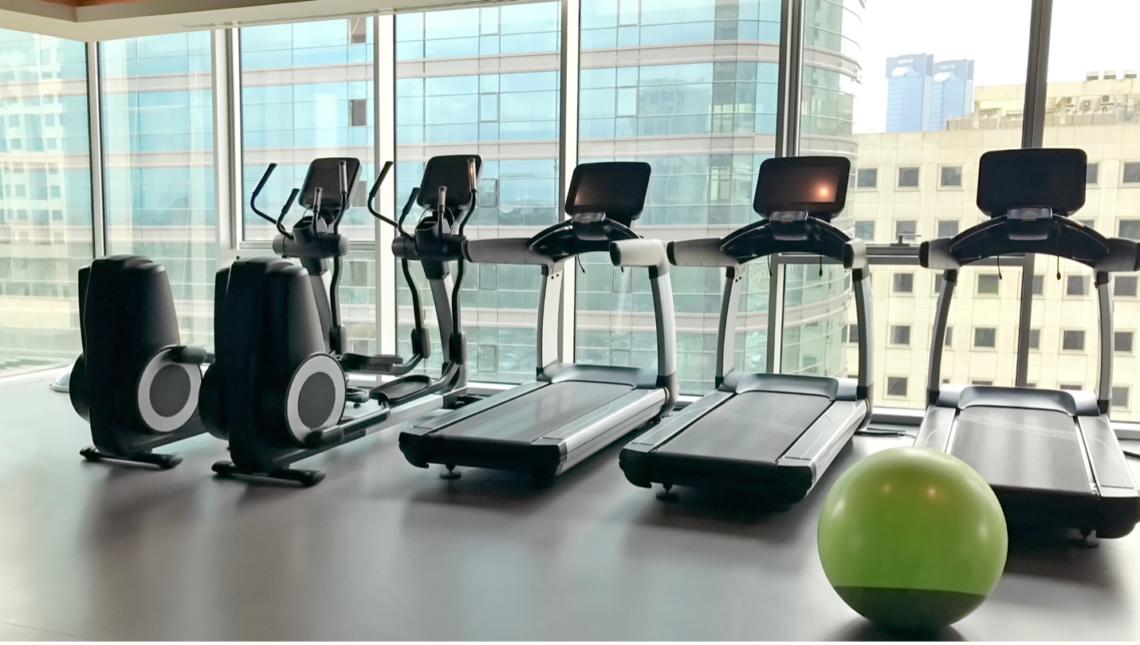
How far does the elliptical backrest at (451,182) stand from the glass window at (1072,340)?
11.1ft

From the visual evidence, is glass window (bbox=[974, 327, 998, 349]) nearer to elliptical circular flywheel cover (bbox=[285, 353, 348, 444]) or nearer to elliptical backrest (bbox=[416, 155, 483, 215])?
elliptical backrest (bbox=[416, 155, 483, 215])

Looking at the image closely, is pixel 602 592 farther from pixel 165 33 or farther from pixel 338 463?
pixel 165 33

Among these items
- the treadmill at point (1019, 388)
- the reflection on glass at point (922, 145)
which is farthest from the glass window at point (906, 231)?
the treadmill at point (1019, 388)

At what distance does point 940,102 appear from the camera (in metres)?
4.91

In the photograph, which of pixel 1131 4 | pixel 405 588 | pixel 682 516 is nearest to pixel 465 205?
pixel 682 516

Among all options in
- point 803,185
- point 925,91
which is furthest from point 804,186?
point 925,91

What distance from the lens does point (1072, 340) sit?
4832mm

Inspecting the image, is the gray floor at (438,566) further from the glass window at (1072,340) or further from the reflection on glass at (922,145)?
the glass window at (1072,340)

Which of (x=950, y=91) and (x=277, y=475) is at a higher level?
(x=950, y=91)

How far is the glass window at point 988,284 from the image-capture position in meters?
4.91

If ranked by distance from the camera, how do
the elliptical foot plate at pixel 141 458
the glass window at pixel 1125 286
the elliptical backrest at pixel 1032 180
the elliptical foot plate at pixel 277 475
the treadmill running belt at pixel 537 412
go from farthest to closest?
1. the glass window at pixel 1125 286
2. the elliptical backrest at pixel 1032 180
3. the elliptical foot plate at pixel 141 458
4. the treadmill running belt at pixel 537 412
5. the elliptical foot plate at pixel 277 475

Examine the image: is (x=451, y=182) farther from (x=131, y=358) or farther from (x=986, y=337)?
(x=986, y=337)

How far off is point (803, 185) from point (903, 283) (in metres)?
1.13

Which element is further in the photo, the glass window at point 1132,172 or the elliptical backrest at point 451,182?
the elliptical backrest at point 451,182
